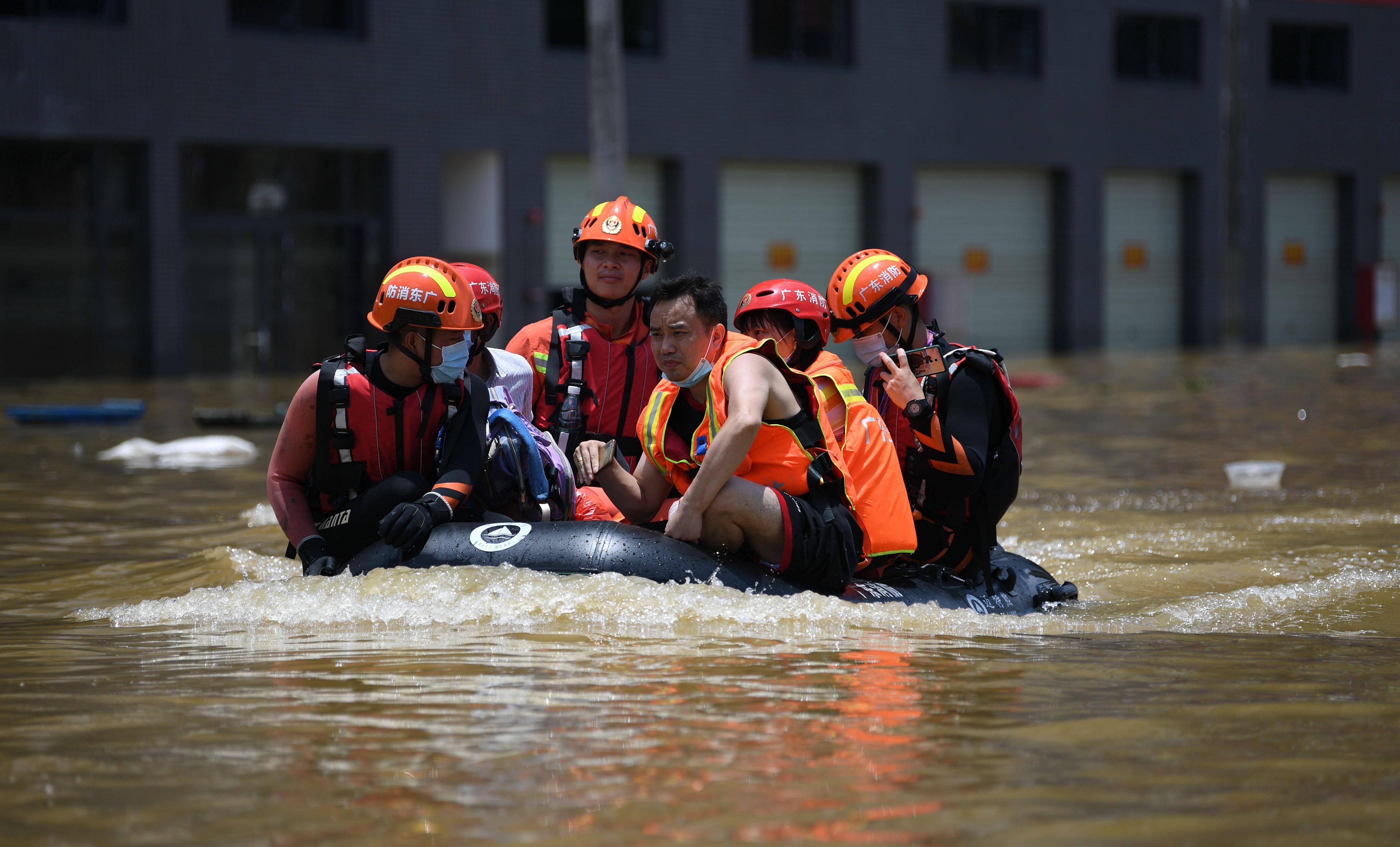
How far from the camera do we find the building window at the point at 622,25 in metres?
25.9

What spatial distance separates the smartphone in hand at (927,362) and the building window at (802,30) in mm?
22270

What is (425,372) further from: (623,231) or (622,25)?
(622,25)

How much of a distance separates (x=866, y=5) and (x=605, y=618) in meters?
24.5

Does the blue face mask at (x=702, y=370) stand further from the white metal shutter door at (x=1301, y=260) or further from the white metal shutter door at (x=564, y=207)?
the white metal shutter door at (x=1301, y=260)

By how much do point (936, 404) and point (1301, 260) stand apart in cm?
3110

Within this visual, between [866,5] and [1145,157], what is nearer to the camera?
[866,5]

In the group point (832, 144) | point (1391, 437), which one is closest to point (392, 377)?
point (1391, 437)

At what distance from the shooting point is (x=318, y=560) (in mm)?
6316

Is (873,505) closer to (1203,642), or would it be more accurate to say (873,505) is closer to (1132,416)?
(1203,642)

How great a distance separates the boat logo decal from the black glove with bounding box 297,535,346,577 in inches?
22.6

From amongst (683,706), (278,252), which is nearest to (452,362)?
(683,706)

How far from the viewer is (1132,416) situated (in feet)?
54.4

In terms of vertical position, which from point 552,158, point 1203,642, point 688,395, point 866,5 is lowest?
point 1203,642

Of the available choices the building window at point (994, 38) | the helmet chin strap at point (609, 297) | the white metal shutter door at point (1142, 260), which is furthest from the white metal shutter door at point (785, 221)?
the helmet chin strap at point (609, 297)
